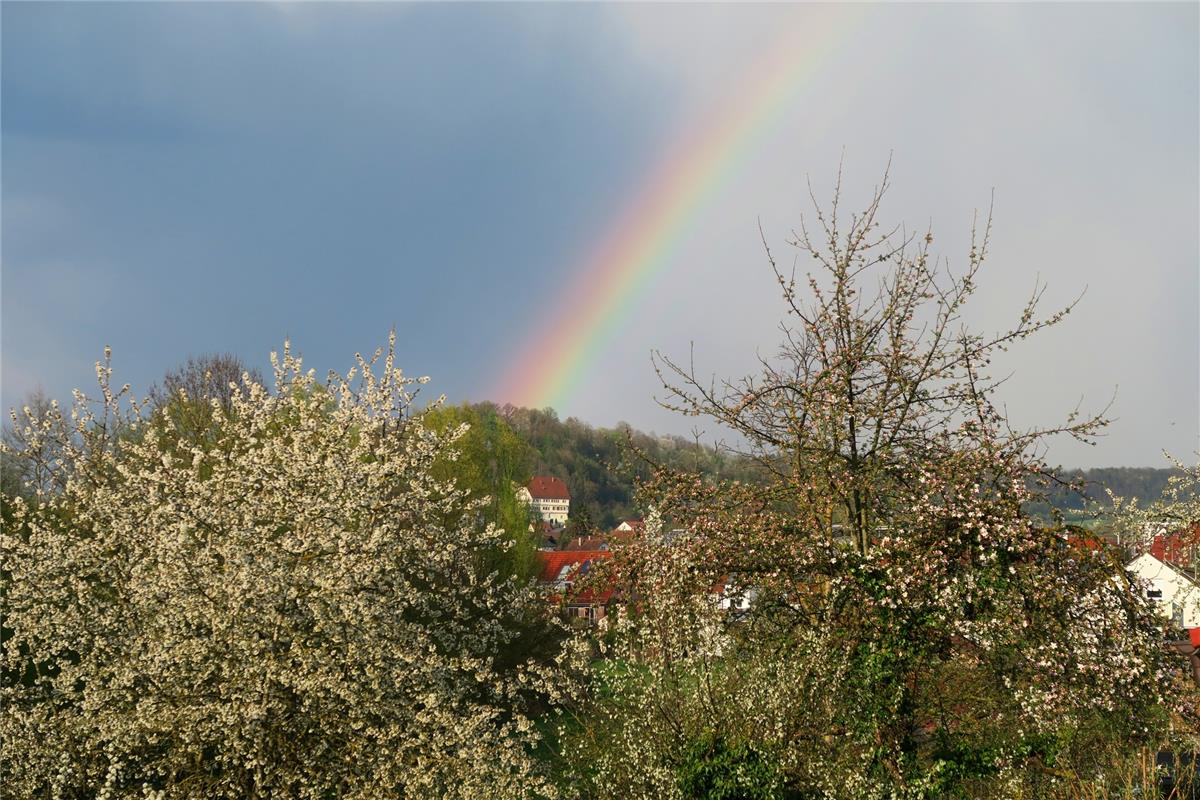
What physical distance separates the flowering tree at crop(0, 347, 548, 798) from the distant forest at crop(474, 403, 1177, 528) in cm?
299

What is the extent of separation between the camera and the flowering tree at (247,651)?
838 cm

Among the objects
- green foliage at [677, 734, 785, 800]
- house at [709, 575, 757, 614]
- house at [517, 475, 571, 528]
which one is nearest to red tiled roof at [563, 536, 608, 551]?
house at [709, 575, 757, 614]

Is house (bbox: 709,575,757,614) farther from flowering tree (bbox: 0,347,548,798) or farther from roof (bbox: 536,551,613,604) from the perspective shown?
flowering tree (bbox: 0,347,548,798)

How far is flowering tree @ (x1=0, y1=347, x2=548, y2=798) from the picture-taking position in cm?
838

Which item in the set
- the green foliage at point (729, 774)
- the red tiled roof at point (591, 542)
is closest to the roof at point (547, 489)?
the red tiled roof at point (591, 542)

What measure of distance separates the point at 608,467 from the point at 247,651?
4266mm

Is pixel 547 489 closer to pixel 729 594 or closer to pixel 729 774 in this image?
pixel 729 594

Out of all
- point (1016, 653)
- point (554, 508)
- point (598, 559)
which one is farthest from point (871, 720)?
point (554, 508)

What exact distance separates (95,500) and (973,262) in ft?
31.7

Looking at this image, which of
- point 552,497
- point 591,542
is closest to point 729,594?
point 591,542

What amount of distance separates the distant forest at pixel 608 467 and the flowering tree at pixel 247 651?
9.81 ft

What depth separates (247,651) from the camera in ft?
27.6

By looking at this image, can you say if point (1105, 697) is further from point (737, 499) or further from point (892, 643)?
point (737, 499)

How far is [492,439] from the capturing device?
1125 inches
